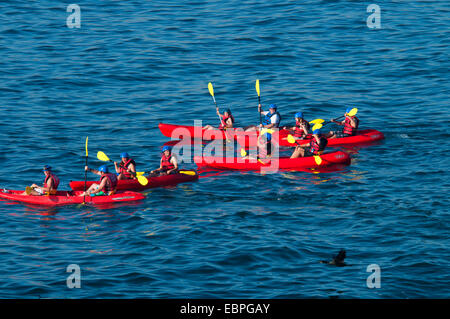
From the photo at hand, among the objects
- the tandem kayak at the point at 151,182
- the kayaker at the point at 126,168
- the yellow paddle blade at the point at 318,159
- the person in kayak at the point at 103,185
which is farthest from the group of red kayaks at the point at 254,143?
the person in kayak at the point at 103,185

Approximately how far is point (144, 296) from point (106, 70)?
23.4 meters

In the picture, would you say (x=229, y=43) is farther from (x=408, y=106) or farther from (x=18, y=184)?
(x=18, y=184)

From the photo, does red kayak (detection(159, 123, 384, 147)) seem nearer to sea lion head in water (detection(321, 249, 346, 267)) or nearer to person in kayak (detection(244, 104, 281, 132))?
person in kayak (detection(244, 104, 281, 132))

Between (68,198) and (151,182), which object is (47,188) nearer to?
(68,198)

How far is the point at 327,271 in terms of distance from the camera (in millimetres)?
18719

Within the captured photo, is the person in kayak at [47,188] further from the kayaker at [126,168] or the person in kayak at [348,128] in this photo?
the person in kayak at [348,128]

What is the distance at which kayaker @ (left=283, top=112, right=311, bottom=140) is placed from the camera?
29.1 m

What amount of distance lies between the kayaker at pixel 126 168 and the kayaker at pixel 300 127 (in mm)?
7747

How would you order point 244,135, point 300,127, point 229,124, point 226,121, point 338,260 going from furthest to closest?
1. point 226,121
2. point 229,124
3. point 244,135
4. point 300,127
5. point 338,260

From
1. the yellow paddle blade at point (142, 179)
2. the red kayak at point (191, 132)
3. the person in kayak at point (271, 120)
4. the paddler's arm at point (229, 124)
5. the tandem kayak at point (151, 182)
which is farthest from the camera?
the red kayak at point (191, 132)

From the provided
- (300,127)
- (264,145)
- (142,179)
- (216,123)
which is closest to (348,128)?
(300,127)

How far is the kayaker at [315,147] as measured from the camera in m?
26.6

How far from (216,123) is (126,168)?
8.38 meters

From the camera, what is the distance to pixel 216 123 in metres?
32.1
